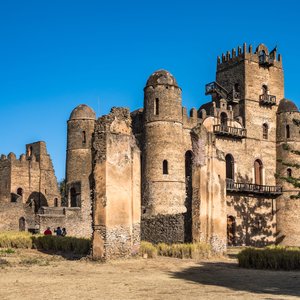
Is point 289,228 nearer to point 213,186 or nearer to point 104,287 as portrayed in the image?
point 213,186

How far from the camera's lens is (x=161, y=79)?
39.2m

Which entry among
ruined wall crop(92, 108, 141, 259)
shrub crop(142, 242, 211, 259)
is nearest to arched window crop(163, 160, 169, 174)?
shrub crop(142, 242, 211, 259)

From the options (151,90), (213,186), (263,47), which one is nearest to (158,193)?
(151,90)

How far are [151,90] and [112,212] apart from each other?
18556mm

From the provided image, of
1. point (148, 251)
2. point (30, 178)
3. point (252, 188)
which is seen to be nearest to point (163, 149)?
point (252, 188)

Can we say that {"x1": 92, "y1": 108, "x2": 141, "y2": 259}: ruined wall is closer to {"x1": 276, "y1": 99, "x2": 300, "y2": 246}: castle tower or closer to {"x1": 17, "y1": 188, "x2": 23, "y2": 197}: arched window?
{"x1": 276, "y1": 99, "x2": 300, "y2": 246}: castle tower

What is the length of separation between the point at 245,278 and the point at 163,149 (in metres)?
21.5

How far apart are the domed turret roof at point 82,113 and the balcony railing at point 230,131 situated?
9.21 m

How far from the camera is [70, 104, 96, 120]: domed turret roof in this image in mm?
44406

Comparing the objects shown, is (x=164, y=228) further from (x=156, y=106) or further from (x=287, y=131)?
(x=287, y=131)

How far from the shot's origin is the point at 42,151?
5231cm

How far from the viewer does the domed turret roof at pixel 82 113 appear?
4441 cm

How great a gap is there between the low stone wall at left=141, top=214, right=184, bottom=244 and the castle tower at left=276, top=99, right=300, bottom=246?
41.5 ft

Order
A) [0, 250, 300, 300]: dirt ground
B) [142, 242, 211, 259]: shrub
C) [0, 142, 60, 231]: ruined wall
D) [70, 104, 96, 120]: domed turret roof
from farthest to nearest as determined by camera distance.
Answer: [0, 142, 60, 231]: ruined wall < [70, 104, 96, 120]: domed turret roof < [142, 242, 211, 259]: shrub < [0, 250, 300, 300]: dirt ground
